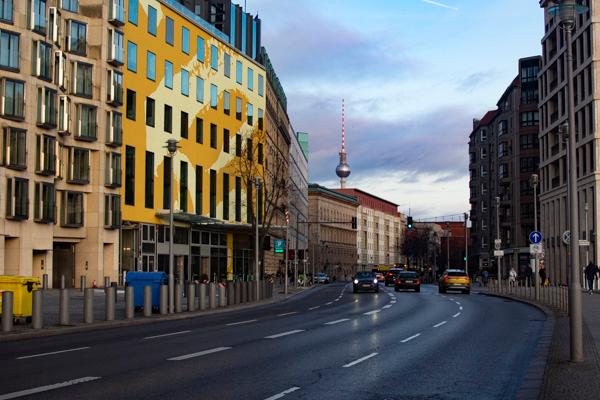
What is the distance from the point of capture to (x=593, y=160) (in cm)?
6894

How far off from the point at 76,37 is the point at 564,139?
34.1m

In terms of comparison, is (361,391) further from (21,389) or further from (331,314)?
(331,314)

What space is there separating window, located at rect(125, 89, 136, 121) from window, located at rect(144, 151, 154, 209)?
3311mm

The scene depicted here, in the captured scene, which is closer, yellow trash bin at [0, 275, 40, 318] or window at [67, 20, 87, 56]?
yellow trash bin at [0, 275, 40, 318]

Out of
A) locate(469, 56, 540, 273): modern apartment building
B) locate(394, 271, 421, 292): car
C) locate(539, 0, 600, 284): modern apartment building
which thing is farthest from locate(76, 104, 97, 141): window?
locate(469, 56, 540, 273): modern apartment building

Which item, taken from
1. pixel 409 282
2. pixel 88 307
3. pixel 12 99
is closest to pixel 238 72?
pixel 409 282

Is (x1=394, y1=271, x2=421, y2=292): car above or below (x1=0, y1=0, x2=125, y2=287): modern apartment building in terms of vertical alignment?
below

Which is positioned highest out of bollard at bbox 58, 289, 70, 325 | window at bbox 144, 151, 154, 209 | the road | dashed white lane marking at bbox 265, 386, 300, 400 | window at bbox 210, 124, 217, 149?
window at bbox 210, 124, 217, 149

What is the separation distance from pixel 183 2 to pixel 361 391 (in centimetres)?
6478

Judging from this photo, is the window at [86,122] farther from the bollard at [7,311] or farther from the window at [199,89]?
the bollard at [7,311]

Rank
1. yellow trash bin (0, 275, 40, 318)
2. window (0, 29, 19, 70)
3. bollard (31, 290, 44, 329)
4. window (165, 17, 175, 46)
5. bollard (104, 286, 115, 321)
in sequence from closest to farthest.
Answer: bollard (31, 290, 44, 329), yellow trash bin (0, 275, 40, 318), bollard (104, 286, 115, 321), window (0, 29, 19, 70), window (165, 17, 175, 46)

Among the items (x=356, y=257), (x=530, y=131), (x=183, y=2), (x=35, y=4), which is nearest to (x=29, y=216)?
(x=35, y=4)

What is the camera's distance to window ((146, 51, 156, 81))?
63.0 metres

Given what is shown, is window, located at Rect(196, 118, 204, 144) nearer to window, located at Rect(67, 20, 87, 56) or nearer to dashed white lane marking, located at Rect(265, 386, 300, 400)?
window, located at Rect(67, 20, 87, 56)
